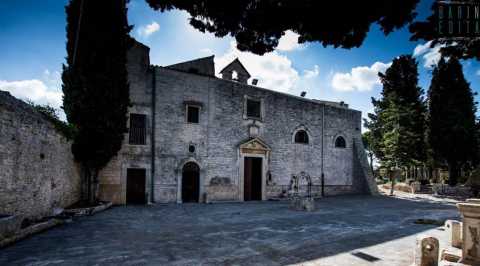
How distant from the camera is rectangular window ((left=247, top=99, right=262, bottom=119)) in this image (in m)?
18.2

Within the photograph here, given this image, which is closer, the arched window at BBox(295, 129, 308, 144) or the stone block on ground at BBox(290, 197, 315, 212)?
the stone block on ground at BBox(290, 197, 315, 212)

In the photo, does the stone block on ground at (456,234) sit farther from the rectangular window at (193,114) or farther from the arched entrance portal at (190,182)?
the rectangular window at (193,114)

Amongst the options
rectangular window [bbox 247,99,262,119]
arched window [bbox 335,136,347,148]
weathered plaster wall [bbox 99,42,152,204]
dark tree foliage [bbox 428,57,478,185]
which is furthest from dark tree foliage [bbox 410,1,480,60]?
dark tree foliage [bbox 428,57,478,185]

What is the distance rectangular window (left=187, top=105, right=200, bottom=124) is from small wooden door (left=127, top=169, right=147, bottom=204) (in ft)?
12.4

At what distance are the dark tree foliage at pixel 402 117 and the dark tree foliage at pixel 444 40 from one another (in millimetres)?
19031

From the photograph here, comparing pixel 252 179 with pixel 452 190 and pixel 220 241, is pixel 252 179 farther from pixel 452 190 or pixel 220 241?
pixel 452 190

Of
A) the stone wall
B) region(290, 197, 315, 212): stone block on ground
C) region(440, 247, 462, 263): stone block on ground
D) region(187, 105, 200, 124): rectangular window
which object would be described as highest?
region(187, 105, 200, 124): rectangular window

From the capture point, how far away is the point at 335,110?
72.4ft

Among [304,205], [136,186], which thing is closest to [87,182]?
[136,186]

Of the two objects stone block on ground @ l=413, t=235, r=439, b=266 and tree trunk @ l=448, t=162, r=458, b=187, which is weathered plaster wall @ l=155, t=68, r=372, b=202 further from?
stone block on ground @ l=413, t=235, r=439, b=266

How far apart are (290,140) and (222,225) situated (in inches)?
448

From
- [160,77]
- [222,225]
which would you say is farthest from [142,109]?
[222,225]

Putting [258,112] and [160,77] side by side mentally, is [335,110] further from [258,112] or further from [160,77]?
[160,77]

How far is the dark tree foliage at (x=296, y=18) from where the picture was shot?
18.2ft
